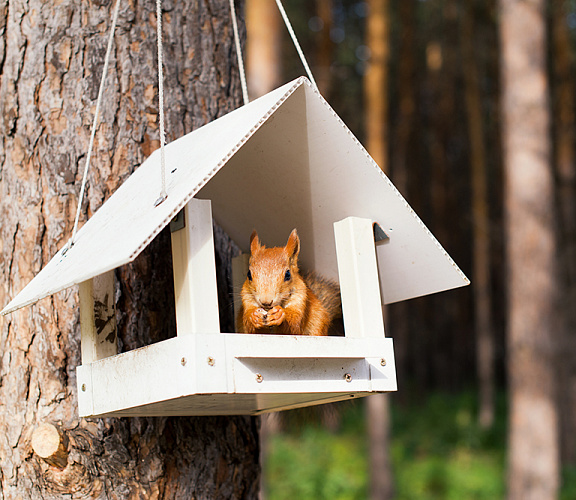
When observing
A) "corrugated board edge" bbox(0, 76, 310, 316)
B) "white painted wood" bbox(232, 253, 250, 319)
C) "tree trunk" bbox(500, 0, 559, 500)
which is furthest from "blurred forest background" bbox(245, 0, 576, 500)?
"corrugated board edge" bbox(0, 76, 310, 316)

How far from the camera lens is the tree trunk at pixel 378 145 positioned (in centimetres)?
805

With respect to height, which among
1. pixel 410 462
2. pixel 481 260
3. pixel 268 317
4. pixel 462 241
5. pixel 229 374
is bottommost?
pixel 410 462

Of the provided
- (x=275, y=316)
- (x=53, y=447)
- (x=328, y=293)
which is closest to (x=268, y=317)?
(x=275, y=316)

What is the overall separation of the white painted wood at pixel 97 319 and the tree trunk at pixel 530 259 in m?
4.94

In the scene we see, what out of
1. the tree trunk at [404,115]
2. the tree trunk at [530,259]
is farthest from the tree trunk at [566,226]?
the tree trunk at [530,259]

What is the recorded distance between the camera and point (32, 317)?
6.70 feet

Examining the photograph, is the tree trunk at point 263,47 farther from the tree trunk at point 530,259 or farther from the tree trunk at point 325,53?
the tree trunk at point 325,53

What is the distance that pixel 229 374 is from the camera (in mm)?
1523

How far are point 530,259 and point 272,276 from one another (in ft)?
16.6

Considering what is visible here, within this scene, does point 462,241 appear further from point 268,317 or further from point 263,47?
point 268,317

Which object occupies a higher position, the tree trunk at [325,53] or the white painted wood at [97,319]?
the tree trunk at [325,53]

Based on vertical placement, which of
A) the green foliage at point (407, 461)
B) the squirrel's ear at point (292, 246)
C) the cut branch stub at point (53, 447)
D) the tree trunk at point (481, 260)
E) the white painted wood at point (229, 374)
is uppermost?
the tree trunk at point (481, 260)

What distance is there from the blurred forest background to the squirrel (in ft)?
1.71

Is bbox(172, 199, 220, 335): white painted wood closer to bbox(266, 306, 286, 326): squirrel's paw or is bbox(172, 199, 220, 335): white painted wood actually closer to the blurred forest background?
bbox(266, 306, 286, 326): squirrel's paw
